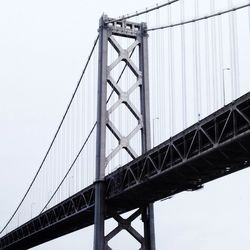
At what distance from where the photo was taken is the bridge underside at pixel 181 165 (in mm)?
28688

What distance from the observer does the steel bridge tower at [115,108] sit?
134 feet

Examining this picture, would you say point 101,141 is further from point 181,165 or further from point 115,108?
point 181,165

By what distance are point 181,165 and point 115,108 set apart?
1170 cm

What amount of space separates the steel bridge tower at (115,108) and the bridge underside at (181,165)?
80cm

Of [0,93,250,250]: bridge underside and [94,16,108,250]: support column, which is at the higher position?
[94,16,108,250]: support column

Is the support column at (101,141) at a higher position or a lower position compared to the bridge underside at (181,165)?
higher

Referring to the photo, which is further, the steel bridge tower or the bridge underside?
the steel bridge tower

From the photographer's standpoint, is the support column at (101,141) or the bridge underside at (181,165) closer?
the bridge underside at (181,165)

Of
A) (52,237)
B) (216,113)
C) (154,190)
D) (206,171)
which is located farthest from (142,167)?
(52,237)

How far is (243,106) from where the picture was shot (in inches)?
1101

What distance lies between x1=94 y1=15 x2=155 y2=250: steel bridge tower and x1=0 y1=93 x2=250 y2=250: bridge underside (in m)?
0.80

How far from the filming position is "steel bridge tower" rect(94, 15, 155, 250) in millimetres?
40875

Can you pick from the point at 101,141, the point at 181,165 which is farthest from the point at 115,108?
the point at 181,165

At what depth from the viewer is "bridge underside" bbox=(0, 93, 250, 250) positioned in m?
28.7
